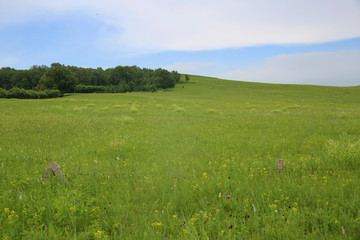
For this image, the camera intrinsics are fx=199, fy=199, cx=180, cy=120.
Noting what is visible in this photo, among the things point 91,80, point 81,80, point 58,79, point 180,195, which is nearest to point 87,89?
point 58,79

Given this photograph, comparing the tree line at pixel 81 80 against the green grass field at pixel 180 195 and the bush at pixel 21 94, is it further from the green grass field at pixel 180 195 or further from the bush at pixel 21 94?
the green grass field at pixel 180 195

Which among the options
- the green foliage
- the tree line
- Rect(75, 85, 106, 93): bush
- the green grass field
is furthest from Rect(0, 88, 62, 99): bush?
the green grass field

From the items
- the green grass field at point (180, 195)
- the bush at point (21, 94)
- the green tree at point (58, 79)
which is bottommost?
the green grass field at point (180, 195)

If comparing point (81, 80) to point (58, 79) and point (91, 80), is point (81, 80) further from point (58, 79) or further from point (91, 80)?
point (58, 79)

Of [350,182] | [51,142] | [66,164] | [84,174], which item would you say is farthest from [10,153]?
[350,182]

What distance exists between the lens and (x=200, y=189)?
4.34 meters

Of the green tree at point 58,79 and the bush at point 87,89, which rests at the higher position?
the green tree at point 58,79

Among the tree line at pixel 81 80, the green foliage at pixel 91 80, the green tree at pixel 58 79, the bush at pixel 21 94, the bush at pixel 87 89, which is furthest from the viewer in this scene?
the green foliage at pixel 91 80

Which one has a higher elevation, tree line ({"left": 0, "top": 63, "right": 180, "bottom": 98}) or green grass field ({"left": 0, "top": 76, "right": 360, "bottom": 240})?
tree line ({"left": 0, "top": 63, "right": 180, "bottom": 98})

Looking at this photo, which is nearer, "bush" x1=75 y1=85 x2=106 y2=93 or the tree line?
the tree line

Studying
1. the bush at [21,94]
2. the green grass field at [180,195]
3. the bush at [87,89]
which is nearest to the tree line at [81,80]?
the bush at [87,89]

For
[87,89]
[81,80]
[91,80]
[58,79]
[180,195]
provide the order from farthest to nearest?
[81,80], [91,80], [87,89], [58,79], [180,195]

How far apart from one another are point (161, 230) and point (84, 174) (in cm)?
301

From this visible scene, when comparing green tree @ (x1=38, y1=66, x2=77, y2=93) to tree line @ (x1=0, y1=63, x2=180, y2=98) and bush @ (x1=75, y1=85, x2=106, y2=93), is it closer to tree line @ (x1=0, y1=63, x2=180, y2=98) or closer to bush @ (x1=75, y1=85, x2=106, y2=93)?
Answer: tree line @ (x1=0, y1=63, x2=180, y2=98)
